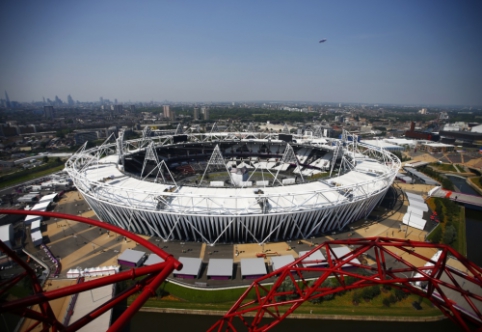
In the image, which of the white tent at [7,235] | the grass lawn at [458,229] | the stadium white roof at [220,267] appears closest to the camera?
the stadium white roof at [220,267]

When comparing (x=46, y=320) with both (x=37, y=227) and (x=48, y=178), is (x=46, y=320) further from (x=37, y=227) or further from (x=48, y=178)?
(x=48, y=178)

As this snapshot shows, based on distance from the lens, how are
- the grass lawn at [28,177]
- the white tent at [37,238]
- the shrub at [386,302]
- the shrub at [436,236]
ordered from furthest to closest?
the grass lawn at [28,177], the shrub at [436,236], the white tent at [37,238], the shrub at [386,302]

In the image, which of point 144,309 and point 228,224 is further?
point 228,224

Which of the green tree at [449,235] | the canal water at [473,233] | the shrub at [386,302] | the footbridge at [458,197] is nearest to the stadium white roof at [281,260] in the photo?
the shrub at [386,302]

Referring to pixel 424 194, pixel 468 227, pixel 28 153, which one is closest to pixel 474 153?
pixel 424 194

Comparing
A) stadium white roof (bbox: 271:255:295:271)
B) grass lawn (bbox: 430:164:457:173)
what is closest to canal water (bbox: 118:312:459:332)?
stadium white roof (bbox: 271:255:295:271)

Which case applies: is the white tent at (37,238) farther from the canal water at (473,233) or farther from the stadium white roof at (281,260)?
the canal water at (473,233)

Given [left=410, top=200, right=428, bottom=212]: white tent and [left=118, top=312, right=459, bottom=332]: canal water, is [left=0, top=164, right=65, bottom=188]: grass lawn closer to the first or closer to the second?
[left=118, top=312, right=459, bottom=332]: canal water

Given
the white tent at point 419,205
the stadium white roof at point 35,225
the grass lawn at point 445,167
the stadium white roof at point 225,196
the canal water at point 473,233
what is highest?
the stadium white roof at point 225,196
